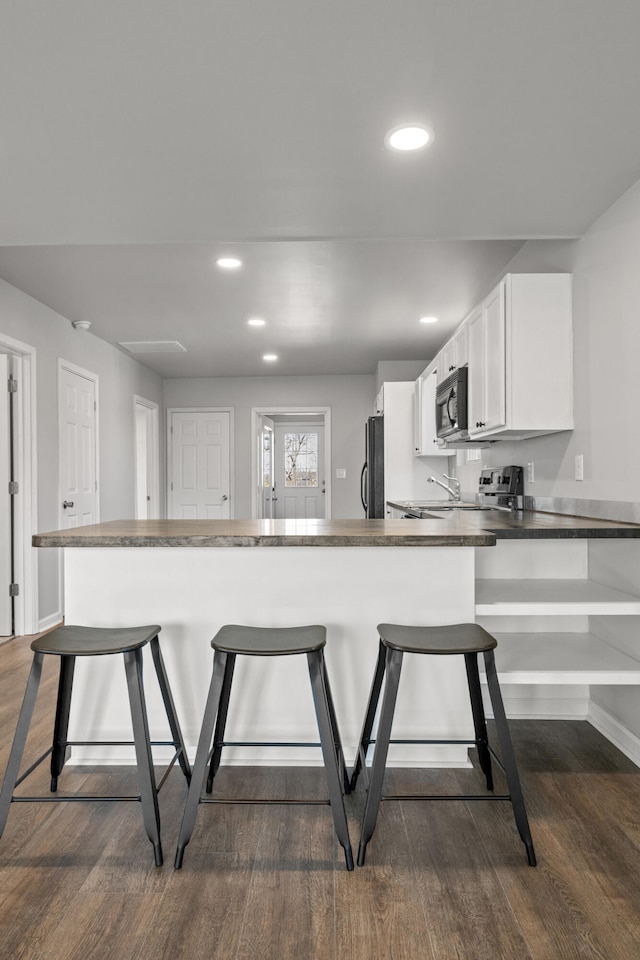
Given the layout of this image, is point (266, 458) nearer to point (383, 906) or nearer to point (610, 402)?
point (610, 402)

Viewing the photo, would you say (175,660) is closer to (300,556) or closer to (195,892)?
(300,556)

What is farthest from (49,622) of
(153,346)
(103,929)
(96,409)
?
(103,929)

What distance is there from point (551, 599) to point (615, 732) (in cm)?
68

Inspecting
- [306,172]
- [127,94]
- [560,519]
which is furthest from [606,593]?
[127,94]

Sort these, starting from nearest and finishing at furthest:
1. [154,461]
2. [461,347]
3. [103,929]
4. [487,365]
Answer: [103,929] → [487,365] → [461,347] → [154,461]

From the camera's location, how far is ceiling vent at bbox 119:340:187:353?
568 centimetres

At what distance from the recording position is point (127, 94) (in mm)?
1791

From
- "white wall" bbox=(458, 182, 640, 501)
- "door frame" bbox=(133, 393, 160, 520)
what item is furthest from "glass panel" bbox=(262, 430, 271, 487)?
"white wall" bbox=(458, 182, 640, 501)

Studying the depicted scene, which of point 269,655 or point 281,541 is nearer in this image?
point 269,655

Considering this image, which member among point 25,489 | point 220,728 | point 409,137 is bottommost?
point 220,728

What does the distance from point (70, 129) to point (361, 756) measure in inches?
89.8

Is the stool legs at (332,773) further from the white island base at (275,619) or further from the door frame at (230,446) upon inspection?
the door frame at (230,446)

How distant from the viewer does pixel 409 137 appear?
2.02m

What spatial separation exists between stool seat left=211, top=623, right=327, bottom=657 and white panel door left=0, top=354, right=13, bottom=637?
2811 millimetres
